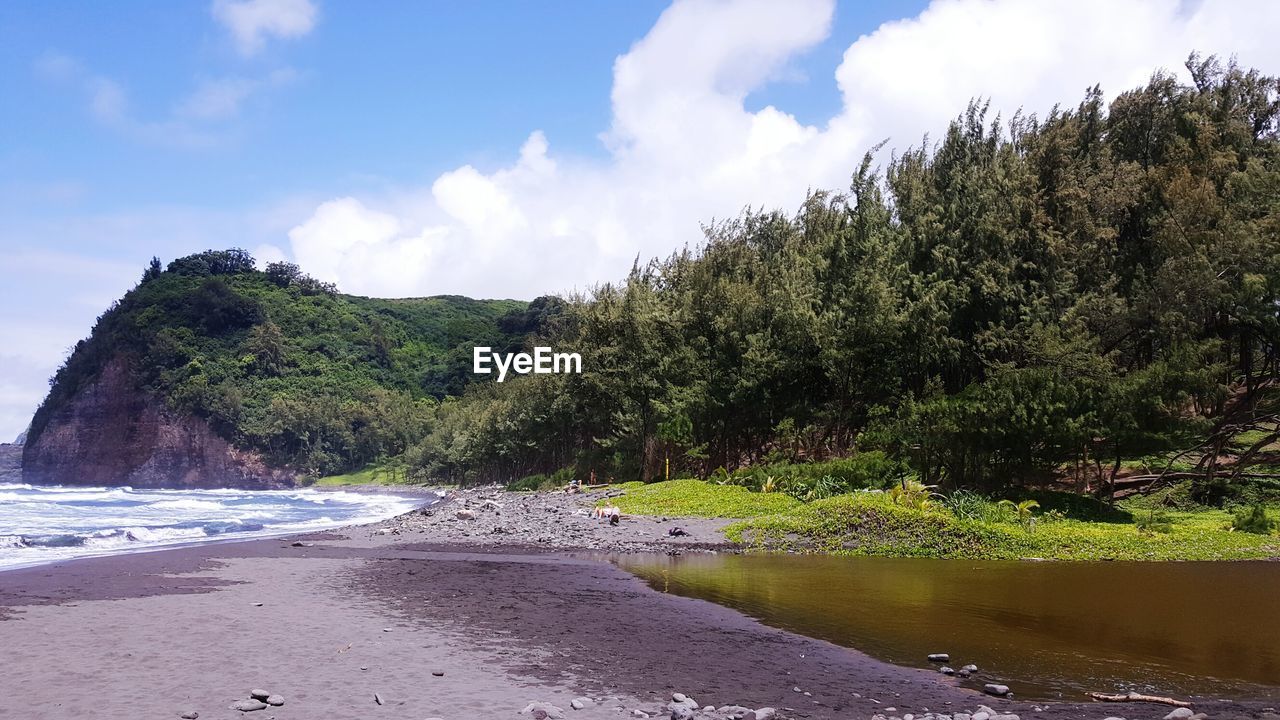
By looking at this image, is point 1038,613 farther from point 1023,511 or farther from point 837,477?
point 837,477

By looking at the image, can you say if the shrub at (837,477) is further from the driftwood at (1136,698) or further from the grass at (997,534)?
the driftwood at (1136,698)

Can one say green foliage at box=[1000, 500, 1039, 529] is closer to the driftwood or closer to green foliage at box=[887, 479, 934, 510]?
green foliage at box=[887, 479, 934, 510]

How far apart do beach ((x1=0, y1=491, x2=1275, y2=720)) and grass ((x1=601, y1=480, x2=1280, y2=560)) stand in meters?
7.48

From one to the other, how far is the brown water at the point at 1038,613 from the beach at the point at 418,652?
2.87 ft

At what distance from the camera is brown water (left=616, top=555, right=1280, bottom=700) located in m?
10.4

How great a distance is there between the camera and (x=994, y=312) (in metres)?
39.2

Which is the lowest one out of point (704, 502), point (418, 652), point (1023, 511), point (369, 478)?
point (369, 478)

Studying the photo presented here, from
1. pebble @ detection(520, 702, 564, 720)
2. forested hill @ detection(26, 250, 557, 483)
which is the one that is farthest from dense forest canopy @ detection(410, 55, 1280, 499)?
forested hill @ detection(26, 250, 557, 483)

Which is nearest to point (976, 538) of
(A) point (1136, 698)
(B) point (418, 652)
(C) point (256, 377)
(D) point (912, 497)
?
(D) point (912, 497)

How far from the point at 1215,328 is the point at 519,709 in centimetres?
3909

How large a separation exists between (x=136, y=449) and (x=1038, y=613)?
17076cm

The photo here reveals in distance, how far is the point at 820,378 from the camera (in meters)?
44.4

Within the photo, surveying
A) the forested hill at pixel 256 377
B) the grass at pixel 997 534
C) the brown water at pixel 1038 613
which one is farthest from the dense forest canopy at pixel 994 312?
the forested hill at pixel 256 377

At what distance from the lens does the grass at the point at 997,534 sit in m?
22.2
